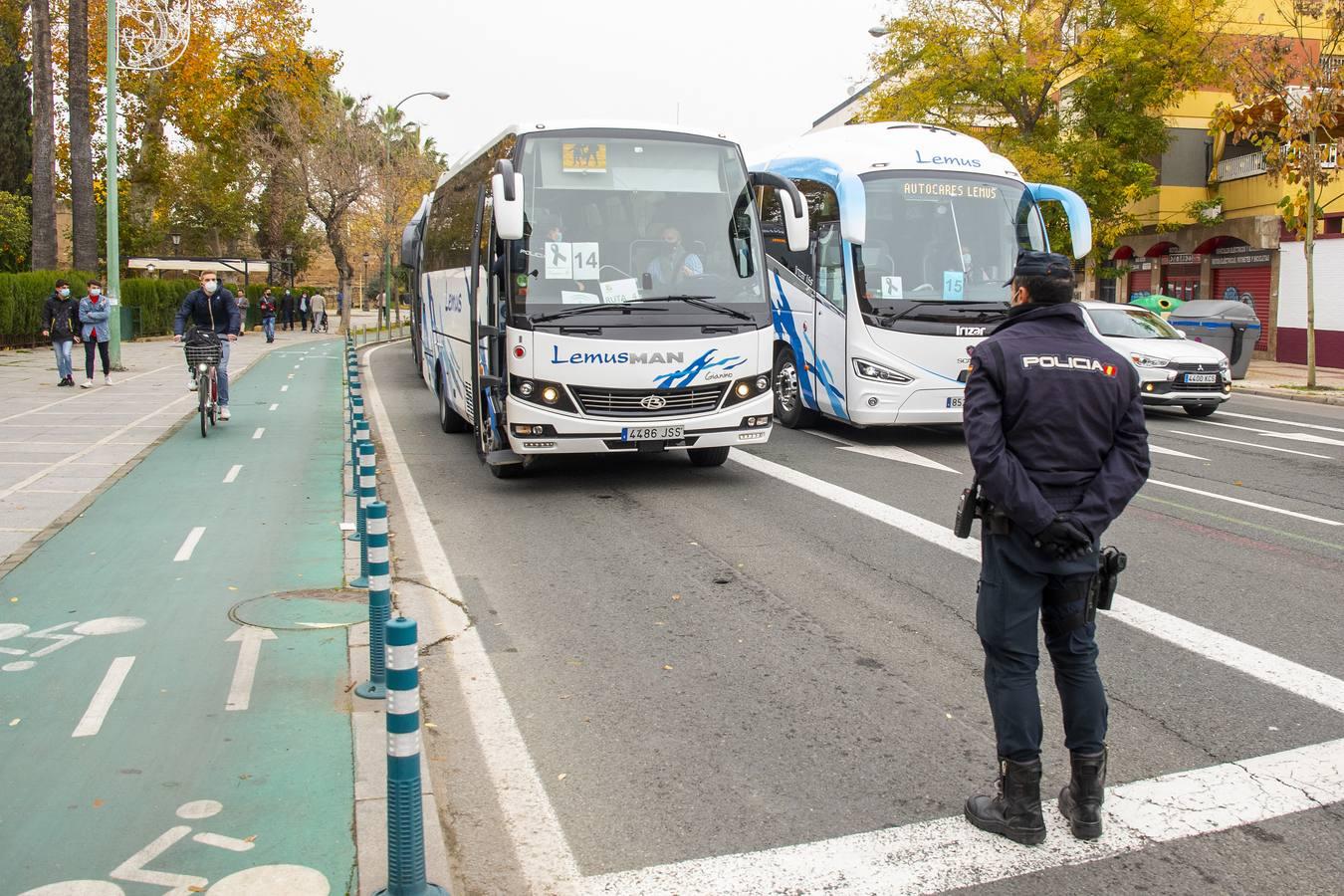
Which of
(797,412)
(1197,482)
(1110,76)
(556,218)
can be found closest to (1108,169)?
(1110,76)

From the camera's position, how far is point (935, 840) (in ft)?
13.4

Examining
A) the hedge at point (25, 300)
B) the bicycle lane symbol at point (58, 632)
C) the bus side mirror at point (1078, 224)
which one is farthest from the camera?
the hedge at point (25, 300)

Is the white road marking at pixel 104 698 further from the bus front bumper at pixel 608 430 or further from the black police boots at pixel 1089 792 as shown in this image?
the bus front bumper at pixel 608 430

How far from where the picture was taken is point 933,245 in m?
13.1

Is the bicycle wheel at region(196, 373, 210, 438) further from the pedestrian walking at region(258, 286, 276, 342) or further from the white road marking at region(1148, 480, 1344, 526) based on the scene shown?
the pedestrian walking at region(258, 286, 276, 342)

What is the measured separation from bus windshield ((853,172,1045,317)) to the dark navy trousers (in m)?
9.07

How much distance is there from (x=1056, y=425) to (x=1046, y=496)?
24 centimetres

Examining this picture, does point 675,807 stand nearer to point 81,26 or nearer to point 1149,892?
point 1149,892

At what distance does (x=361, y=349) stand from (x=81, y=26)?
40.3 feet

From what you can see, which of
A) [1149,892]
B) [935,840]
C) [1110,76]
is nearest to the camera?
[1149,892]

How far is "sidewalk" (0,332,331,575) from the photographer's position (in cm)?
976

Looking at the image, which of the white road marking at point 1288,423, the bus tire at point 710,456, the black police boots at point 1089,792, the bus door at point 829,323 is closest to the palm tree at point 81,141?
the bus door at point 829,323

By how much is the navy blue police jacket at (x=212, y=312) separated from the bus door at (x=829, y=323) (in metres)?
6.87

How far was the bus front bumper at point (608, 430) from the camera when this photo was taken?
1009cm
